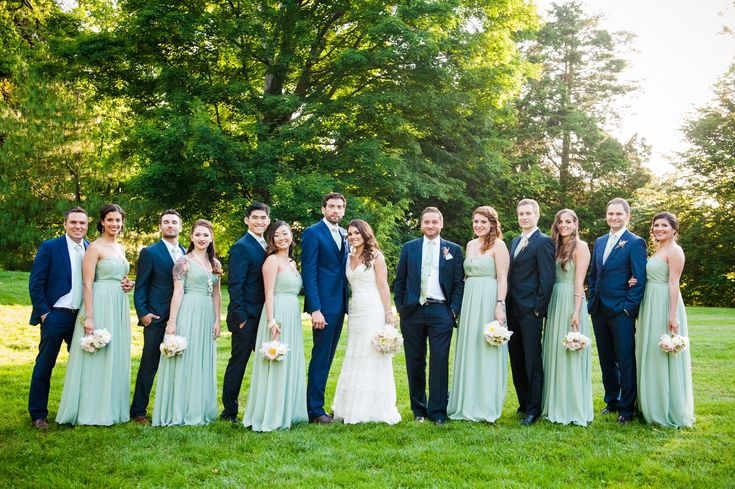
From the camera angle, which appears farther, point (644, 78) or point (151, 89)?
point (644, 78)

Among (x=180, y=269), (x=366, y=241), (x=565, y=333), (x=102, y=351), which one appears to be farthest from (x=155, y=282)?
(x=565, y=333)

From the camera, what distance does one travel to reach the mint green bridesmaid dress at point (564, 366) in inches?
251

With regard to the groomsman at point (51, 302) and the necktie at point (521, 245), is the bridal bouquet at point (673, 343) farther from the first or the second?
the groomsman at point (51, 302)

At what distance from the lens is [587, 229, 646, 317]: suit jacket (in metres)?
6.50

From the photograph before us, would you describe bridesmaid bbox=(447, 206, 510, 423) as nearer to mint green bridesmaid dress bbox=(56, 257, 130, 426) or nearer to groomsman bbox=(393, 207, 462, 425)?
groomsman bbox=(393, 207, 462, 425)

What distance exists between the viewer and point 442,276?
6492 millimetres

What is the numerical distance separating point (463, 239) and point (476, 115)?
6705 mm

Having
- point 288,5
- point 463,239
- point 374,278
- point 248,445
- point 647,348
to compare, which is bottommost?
point 248,445

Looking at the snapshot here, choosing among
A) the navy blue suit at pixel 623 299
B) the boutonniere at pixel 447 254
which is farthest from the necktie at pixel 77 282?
the navy blue suit at pixel 623 299

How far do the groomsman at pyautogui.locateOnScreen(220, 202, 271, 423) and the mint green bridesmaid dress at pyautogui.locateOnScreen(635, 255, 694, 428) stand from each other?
12.8 ft

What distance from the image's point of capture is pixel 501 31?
2064cm

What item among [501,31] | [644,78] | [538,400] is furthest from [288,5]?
[644,78]

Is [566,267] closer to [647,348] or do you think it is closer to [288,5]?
[647,348]

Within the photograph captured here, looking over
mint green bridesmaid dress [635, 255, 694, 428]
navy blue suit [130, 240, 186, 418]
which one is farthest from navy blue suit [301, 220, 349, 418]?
mint green bridesmaid dress [635, 255, 694, 428]
